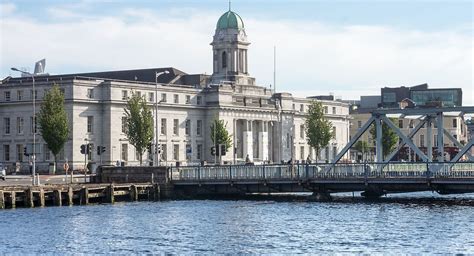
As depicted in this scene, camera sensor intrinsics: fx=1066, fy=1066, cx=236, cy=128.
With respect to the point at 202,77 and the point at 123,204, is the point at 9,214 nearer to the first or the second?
the point at 123,204

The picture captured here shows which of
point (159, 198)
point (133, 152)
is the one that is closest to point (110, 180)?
point (159, 198)

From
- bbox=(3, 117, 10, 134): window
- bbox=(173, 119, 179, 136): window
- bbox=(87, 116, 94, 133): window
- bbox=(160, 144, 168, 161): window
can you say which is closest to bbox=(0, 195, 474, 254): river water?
bbox=(87, 116, 94, 133): window

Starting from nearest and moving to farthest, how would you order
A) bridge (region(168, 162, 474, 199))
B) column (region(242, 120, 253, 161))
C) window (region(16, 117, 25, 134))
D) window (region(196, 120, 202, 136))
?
bridge (region(168, 162, 474, 199)), window (region(16, 117, 25, 134)), window (region(196, 120, 202, 136)), column (region(242, 120, 253, 161))

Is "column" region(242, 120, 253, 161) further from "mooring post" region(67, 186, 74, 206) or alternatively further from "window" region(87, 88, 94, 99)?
"mooring post" region(67, 186, 74, 206)

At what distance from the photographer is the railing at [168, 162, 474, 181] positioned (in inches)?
3469

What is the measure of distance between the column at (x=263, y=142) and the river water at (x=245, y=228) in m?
90.5

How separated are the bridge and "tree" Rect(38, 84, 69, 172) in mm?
28985

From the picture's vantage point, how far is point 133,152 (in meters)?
157

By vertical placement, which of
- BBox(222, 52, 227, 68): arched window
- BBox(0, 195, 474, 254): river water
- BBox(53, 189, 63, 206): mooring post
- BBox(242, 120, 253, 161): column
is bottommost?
BBox(0, 195, 474, 254): river water

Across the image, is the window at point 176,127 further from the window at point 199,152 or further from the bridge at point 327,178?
the bridge at point 327,178

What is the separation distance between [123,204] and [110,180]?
13049 millimetres

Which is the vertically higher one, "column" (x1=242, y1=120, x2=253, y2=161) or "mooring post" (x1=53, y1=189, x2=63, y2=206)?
"column" (x1=242, y1=120, x2=253, y2=161)

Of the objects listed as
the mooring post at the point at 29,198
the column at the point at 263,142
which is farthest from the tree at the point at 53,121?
the column at the point at 263,142

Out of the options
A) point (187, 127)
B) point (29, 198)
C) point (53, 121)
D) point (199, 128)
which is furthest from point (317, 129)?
point (29, 198)
